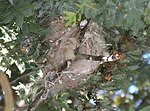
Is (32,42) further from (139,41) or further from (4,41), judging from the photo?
(139,41)

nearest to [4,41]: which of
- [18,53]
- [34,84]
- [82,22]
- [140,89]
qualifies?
[18,53]

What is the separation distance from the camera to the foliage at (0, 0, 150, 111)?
0.96 m

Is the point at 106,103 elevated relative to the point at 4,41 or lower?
lower

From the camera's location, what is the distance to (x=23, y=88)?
1239 mm

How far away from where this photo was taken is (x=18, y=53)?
4.14 feet

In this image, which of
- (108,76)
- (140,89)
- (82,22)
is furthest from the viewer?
(140,89)

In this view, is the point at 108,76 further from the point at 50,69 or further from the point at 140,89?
the point at 140,89

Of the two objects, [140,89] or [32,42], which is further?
[140,89]

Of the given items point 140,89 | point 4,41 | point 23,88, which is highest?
point 4,41

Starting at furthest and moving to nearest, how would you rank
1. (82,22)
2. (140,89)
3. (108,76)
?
(140,89), (108,76), (82,22)

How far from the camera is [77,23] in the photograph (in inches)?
44.8

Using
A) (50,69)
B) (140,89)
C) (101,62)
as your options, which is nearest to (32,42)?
(50,69)

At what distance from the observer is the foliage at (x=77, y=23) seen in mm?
963

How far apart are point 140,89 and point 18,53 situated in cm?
128
